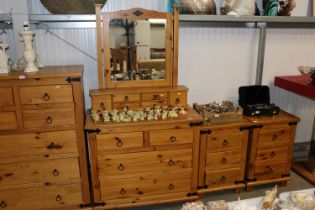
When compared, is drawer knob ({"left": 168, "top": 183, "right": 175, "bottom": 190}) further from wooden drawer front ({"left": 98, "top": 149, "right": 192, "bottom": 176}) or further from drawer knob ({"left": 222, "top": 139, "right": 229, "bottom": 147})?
drawer knob ({"left": 222, "top": 139, "right": 229, "bottom": 147})

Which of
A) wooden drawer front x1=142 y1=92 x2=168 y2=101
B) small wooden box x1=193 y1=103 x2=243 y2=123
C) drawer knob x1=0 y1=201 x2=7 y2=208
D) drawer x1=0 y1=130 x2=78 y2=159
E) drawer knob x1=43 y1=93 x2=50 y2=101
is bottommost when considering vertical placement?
drawer knob x1=0 y1=201 x2=7 y2=208

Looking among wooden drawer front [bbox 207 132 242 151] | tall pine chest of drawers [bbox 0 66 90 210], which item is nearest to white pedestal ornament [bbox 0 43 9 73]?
tall pine chest of drawers [bbox 0 66 90 210]

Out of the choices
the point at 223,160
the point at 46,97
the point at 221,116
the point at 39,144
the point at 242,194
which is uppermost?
the point at 46,97

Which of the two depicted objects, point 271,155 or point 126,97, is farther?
point 271,155

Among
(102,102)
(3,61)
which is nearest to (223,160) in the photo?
(102,102)

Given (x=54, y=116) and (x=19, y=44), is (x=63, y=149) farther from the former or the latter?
(x=19, y=44)

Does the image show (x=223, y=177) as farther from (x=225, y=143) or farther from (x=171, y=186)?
(x=171, y=186)

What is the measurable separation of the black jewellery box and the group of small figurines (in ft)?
2.44

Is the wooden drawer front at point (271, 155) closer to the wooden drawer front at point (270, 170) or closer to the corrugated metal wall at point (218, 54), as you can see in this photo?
the wooden drawer front at point (270, 170)

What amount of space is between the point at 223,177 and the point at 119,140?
1014 mm

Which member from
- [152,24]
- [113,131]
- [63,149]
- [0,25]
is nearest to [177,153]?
[113,131]

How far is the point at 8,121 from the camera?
6.40 feet

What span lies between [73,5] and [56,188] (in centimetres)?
143

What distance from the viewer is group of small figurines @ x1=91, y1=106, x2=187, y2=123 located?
2.12 meters
